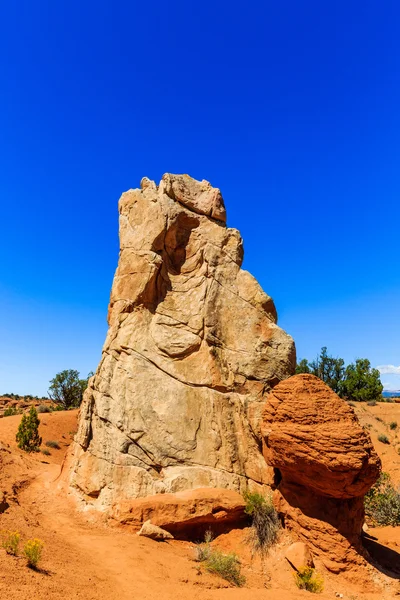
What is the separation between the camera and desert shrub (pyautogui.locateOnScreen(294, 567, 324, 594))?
795 centimetres

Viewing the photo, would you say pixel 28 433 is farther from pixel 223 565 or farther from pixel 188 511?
pixel 223 565

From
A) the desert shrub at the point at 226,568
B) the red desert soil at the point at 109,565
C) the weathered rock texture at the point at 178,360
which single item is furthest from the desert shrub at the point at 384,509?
the desert shrub at the point at 226,568

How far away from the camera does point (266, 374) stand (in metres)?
11.5

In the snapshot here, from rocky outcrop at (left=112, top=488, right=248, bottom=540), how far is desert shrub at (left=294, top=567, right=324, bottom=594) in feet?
6.06

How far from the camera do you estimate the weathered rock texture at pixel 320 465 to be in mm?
8750

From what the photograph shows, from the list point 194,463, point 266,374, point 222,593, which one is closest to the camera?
point 222,593

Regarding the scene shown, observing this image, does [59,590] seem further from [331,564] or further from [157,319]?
[157,319]

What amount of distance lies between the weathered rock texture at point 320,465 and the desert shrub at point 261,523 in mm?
368

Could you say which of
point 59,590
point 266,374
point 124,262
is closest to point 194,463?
point 266,374

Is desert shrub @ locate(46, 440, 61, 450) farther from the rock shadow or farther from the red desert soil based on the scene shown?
the rock shadow

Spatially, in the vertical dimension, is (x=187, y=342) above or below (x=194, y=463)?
above

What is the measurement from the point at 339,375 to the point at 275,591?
121 ft

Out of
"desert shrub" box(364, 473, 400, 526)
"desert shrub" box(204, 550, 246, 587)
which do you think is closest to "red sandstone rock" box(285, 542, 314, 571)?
"desert shrub" box(204, 550, 246, 587)

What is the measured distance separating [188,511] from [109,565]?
2428 millimetres
